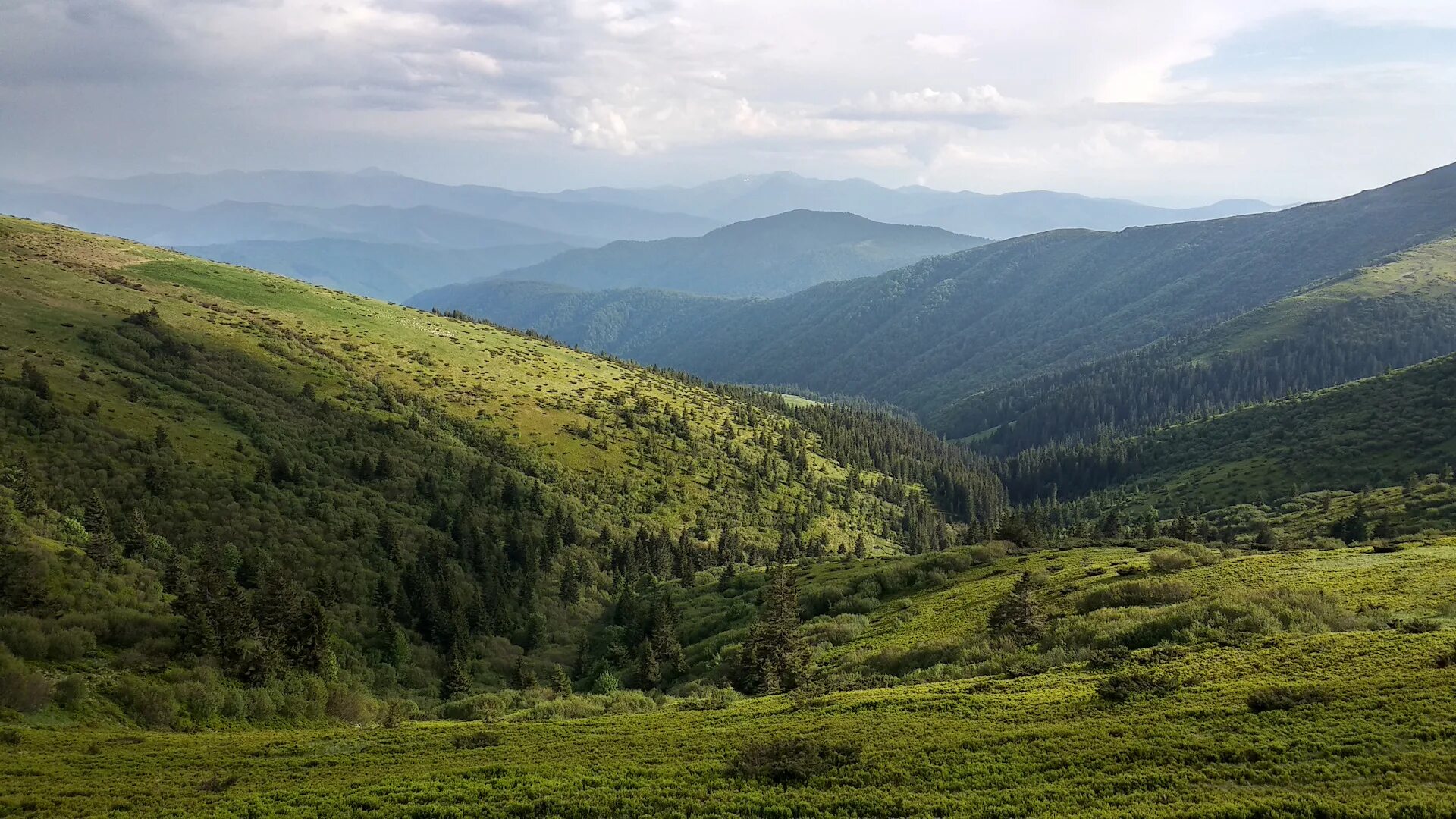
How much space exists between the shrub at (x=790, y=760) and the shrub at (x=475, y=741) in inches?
440

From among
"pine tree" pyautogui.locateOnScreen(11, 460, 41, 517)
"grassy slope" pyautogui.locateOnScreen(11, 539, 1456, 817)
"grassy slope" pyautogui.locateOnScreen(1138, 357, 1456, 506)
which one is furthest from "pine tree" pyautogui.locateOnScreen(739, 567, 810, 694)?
"grassy slope" pyautogui.locateOnScreen(1138, 357, 1456, 506)

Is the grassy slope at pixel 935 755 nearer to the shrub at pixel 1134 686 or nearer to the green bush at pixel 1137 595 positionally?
the shrub at pixel 1134 686

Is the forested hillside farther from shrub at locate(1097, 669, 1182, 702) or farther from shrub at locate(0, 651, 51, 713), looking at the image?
shrub at locate(1097, 669, 1182, 702)

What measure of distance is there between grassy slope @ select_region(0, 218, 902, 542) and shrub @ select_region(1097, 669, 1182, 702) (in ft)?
267

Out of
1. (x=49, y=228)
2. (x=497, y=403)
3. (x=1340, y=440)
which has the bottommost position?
(x=1340, y=440)

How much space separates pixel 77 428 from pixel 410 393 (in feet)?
220

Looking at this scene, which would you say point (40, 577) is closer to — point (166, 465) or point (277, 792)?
point (277, 792)

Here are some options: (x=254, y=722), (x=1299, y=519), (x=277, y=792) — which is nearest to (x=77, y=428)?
(x=254, y=722)

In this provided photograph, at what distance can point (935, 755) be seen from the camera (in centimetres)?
2306

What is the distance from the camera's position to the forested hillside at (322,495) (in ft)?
138

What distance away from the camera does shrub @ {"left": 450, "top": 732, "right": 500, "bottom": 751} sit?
2917 cm

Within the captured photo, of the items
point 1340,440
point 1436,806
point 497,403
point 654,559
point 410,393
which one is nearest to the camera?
point 1436,806

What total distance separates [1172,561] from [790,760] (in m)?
37.5

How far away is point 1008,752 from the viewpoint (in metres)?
22.5
